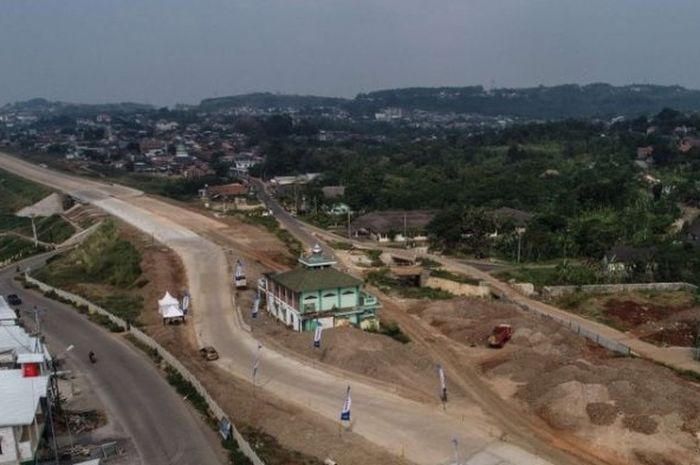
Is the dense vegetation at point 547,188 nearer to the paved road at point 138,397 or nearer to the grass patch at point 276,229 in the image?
the grass patch at point 276,229

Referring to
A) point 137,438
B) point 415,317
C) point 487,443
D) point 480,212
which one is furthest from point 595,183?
point 137,438

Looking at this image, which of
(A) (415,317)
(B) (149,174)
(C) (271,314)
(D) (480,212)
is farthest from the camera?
(B) (149,174)

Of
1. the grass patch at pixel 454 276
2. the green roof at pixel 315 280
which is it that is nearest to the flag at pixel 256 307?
the green roof at pixel 315 280

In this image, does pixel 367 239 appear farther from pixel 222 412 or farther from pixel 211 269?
pixel 222 412

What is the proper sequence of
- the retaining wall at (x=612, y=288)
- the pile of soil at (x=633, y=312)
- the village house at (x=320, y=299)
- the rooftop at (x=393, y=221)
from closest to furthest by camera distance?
the village house at (x=320, y=299) → the pile of soil at (x=633, y=312) → the retaining wall at (x=612, y=288) → the rooftop at (x=393, y=221)

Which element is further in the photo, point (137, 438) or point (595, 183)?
point (595, 183)

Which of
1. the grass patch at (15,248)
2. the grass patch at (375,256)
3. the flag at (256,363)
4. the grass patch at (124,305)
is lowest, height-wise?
the grass patch at (15,248)

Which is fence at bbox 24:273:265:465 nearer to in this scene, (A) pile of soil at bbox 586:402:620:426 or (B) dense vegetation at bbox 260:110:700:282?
(A) pile of soil at bbox 586:402:620:426
